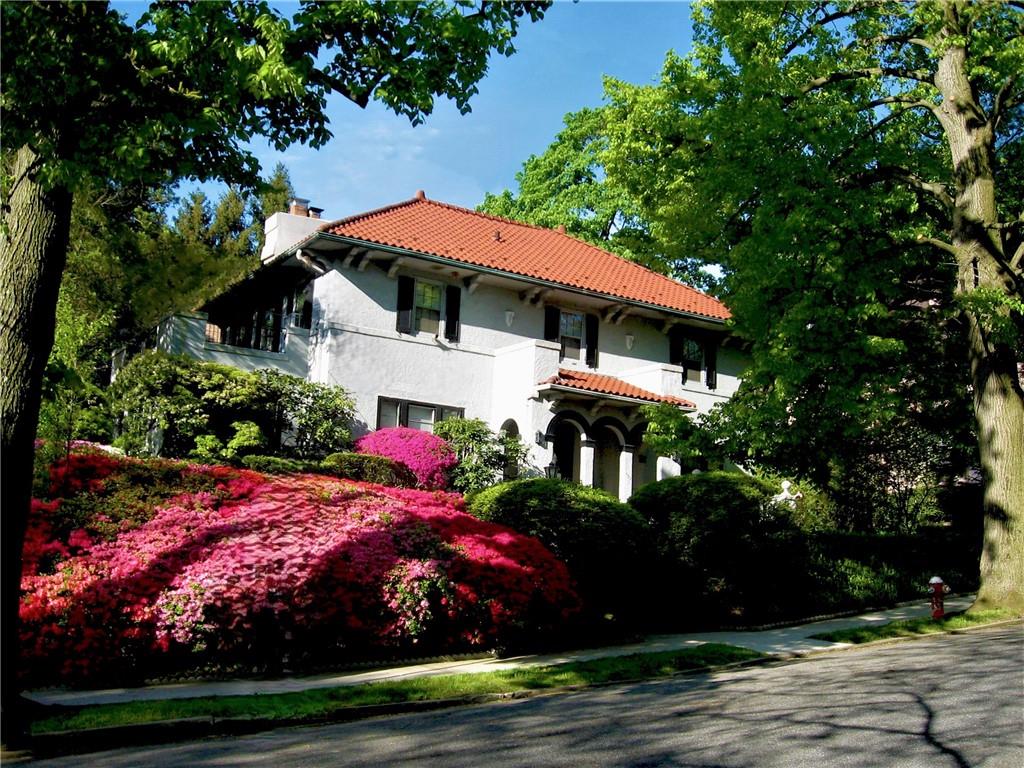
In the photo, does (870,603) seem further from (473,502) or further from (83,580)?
(83,580)

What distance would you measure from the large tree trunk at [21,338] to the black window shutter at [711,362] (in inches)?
983

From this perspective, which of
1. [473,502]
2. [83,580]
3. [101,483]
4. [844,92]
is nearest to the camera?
[83,580]

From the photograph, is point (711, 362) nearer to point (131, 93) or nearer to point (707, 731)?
point (707, 731)

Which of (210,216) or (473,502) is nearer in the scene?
(473,502)

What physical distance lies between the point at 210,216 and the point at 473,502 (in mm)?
36158

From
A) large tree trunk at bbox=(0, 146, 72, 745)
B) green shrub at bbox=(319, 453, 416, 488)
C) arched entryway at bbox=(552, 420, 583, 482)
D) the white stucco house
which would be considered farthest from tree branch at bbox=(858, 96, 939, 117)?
large tree trunk at bbox=(0, 146, 72, 745)

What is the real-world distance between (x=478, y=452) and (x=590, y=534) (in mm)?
9428

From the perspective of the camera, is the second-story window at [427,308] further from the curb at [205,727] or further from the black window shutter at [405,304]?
the curb at [205,727]

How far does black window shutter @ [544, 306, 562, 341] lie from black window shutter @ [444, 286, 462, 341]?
3.03 m

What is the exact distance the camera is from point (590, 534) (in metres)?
15.0


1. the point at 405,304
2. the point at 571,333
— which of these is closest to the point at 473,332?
the point at 405,304

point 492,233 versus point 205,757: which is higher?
point 492,233

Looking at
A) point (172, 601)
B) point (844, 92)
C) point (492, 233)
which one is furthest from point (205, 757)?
point (492, 233)

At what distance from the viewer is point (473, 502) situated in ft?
55.6
